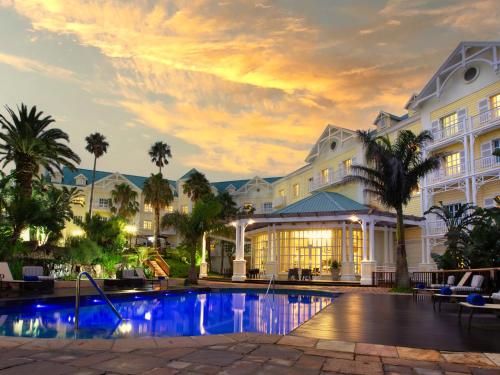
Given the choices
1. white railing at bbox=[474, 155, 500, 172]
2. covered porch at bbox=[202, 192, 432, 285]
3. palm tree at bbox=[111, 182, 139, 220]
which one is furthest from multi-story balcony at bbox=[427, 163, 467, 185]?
palm tree at bbox=[111, 182, 139, 220]

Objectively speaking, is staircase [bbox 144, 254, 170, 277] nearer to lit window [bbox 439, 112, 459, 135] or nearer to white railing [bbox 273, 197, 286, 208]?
white railing [bbox 273, 197, 286, 208]

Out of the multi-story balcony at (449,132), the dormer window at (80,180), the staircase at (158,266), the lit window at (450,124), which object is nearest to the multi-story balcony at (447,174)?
the multi-story balcony at (449,132)

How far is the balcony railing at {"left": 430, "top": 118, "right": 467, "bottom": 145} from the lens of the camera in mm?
23934

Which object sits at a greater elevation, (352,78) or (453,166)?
(352,78)

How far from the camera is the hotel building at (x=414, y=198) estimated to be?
22859mm

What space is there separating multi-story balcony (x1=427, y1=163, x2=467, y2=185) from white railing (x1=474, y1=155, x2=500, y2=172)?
884 millimetres

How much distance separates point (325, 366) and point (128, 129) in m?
39.5

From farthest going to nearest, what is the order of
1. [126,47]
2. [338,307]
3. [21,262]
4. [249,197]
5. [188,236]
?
[249,197]
[188,236]
[21,262]
[126,47]
[338,307]

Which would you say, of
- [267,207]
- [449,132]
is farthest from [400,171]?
[267,207]

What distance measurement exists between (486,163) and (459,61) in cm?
647

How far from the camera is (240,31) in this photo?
1827 centimetres

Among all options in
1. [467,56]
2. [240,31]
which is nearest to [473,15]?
[467,56]

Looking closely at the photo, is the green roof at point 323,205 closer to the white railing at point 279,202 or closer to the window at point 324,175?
the window at point 324,175

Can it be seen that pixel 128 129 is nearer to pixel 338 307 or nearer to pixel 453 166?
pixel 453 166
